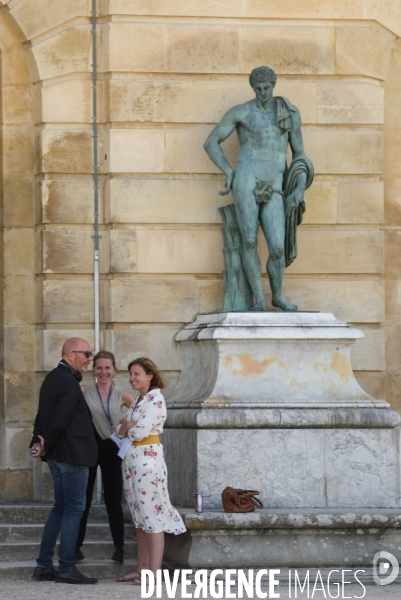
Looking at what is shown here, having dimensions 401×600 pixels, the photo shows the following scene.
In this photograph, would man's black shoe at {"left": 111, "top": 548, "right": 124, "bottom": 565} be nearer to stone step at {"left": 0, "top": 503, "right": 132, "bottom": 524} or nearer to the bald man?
the bald man

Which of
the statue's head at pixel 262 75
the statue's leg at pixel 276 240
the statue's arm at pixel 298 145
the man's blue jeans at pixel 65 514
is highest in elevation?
the statue's head at pixel 262 75

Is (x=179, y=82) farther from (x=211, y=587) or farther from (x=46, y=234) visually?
(x=211, y=587)

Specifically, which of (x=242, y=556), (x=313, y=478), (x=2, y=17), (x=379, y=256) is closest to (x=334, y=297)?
(x=379, y=256)

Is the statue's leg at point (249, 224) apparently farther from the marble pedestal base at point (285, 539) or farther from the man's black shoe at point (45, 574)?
the man's black shoe at point (45, 574)

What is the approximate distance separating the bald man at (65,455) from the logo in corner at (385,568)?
2137mm

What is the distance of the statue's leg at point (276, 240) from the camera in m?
11.4

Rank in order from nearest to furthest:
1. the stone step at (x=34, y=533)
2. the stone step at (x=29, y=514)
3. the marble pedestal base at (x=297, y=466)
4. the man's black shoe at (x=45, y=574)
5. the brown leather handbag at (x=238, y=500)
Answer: the man's black shoe at (x=45, y=574), the brown leather handbag at (x=238, y=500), the marble pedestal base at (x=297, y=466), the stone step at (x=34, y=533), the stone step at (x=29, y=514)

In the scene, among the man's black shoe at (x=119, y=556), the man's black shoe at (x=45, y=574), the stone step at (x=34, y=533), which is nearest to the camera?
the man's black shoe at (x=45, y=574)

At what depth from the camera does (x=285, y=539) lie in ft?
31.7

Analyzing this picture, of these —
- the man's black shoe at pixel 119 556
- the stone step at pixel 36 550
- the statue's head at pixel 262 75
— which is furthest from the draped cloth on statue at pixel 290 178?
the man's black shoe at pixel 119 556

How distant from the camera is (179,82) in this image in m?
12.0

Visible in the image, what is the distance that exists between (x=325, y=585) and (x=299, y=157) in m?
3.97

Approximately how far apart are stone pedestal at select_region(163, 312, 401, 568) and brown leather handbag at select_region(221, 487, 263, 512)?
348mm

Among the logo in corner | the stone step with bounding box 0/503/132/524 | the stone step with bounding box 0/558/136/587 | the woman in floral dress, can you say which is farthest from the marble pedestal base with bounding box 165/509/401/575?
the stone step with bounding box 0/503/132/524
